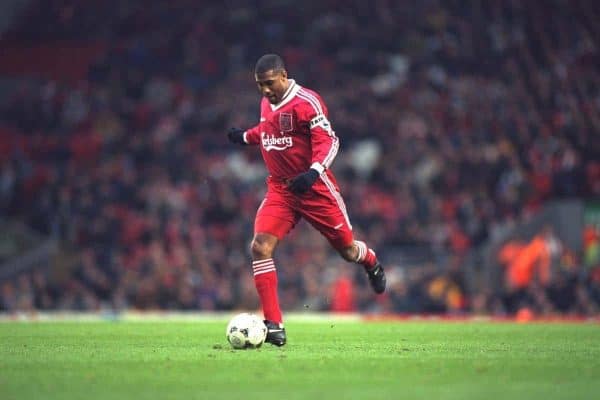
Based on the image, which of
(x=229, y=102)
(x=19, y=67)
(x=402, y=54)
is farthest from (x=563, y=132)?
(x=19, y=67)

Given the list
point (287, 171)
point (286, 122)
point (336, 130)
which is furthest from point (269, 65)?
point (336, 130)

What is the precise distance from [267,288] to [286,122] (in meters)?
1.59

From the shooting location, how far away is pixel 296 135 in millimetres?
10336

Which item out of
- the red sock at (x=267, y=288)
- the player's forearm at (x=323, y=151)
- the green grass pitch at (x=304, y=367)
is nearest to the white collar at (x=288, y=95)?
the player's forearm at (x=323, y=151)

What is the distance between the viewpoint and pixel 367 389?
6613 millimetres

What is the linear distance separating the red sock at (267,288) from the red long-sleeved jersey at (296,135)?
3.16 feet

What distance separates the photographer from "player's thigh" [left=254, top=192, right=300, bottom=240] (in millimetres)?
10227

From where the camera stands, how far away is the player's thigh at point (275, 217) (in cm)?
1023

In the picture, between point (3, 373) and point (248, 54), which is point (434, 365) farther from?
point (248, 54)

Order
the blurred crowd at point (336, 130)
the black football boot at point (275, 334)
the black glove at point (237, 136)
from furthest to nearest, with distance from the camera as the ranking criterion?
the blurred crowd at point (336, 130), the black glove at point (237, 136), the black football boot at point (275, 334)

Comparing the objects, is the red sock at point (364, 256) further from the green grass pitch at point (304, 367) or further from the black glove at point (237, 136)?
the black glove at point (237, 136)

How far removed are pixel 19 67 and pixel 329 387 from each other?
28.1 meters

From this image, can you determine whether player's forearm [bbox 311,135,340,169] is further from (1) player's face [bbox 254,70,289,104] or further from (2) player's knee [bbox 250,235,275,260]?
(2) player's knee [bbox 250,235,275,260]

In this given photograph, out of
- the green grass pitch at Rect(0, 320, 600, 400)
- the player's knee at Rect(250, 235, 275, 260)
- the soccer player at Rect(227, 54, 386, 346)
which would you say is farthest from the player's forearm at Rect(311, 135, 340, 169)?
the green grass pitch at Rect(0, 320, 600, 400)
